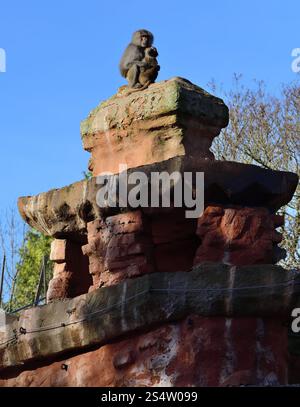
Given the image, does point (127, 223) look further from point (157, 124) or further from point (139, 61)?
point (139, 61)

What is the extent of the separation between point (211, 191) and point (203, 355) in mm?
1323

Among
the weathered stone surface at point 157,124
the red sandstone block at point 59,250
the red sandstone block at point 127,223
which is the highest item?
the weathered stone surface at point 157,124

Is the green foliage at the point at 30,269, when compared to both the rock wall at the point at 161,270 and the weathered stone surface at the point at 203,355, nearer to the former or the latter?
the rock wall at the point at 161,270

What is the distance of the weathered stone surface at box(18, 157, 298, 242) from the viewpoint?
8000 millimetres

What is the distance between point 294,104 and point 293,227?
3.04 meters

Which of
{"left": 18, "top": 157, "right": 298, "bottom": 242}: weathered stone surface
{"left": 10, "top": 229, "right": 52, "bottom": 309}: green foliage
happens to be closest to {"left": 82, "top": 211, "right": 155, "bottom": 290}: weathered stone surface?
{"left": 18, "top": 157, "right": 298, "bottom": 242}: weathered stone surface

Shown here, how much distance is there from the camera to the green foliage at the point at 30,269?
68.8 feet

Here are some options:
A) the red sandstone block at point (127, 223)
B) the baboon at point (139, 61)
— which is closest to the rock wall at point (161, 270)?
the red sandstone block at point (127, 223)

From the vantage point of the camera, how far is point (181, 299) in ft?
25.0

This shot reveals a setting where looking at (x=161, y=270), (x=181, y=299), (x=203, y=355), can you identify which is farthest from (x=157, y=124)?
(x=203, y=355)

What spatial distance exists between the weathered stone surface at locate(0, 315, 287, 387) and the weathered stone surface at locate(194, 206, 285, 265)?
552 millimetres

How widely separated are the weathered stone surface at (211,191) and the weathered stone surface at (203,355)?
A: 3.40ft
